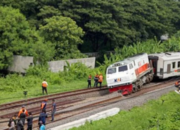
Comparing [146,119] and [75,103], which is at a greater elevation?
[146,119]

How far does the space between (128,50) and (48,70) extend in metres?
12.0

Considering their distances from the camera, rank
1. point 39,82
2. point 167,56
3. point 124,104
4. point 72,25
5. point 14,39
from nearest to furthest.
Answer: point 124,104 < point 39,82 < point 167,56 < point 14,39 < point 72,25

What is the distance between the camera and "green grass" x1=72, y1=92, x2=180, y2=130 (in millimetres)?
15367

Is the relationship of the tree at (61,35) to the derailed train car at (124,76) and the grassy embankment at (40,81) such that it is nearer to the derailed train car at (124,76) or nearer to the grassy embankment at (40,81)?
the grassy embankment at (40,81)

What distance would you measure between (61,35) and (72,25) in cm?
181

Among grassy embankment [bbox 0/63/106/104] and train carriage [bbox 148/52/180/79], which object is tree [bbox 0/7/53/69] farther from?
train carriage [bbox 148/52/180/79]

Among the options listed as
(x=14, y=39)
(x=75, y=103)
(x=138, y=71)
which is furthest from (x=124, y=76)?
(x=14, y=39)

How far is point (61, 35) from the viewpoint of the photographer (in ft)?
119

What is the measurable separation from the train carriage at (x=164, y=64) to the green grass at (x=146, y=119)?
29.1ft

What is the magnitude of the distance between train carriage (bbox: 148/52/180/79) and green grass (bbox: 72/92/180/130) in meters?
8.88

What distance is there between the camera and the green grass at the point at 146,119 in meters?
15.4

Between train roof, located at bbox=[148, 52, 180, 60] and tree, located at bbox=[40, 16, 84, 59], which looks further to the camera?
tree, located at bbox=[40, 16, 84, 59]

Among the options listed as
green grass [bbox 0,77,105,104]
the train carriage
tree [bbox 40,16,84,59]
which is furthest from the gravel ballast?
tree [bbox 40,16,84,59]

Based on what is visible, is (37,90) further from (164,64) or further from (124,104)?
(164,64)
